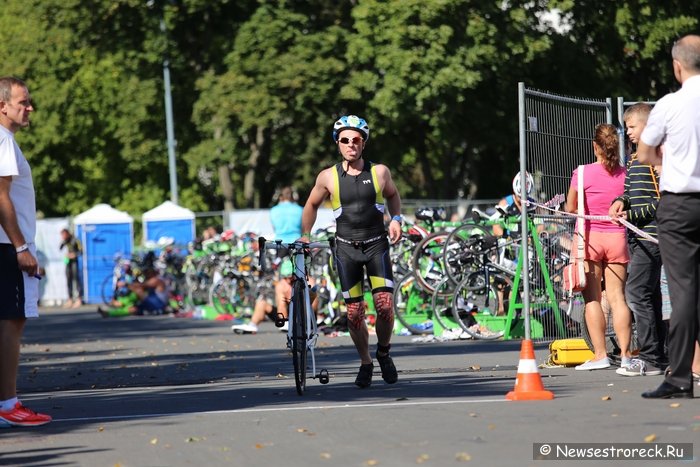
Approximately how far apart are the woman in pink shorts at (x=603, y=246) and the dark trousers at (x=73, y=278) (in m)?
28.9

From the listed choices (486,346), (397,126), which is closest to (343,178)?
(486,346)

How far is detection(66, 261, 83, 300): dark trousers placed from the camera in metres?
40.1

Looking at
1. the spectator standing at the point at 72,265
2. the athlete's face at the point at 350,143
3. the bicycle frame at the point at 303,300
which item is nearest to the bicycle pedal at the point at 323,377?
the bicycle frame at the point at 303,300

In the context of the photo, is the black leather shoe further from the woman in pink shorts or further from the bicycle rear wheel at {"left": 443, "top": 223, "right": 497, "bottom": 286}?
the bicycle rear wheel at {"left": 443, "top": 223, "right": 497, "bottom": 286}

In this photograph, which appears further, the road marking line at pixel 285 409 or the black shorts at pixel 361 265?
the black shorts at pixel 361 265

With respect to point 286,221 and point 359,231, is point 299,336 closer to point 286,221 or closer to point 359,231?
point 359,231

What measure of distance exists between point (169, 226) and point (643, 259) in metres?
27.9

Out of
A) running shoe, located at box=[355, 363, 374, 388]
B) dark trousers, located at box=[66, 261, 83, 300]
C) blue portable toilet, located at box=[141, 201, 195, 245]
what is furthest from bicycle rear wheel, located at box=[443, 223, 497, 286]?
dark trousers, located at box=[66, 261, 83, 300]

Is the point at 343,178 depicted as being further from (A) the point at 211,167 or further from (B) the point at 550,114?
(A) the point at 211,167

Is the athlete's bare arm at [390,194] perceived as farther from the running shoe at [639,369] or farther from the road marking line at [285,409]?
the running shoe at [639,369]

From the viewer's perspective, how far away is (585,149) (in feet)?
47.3

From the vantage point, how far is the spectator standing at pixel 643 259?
11477mm

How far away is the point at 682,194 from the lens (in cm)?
933

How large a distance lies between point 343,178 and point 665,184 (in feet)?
9.91
